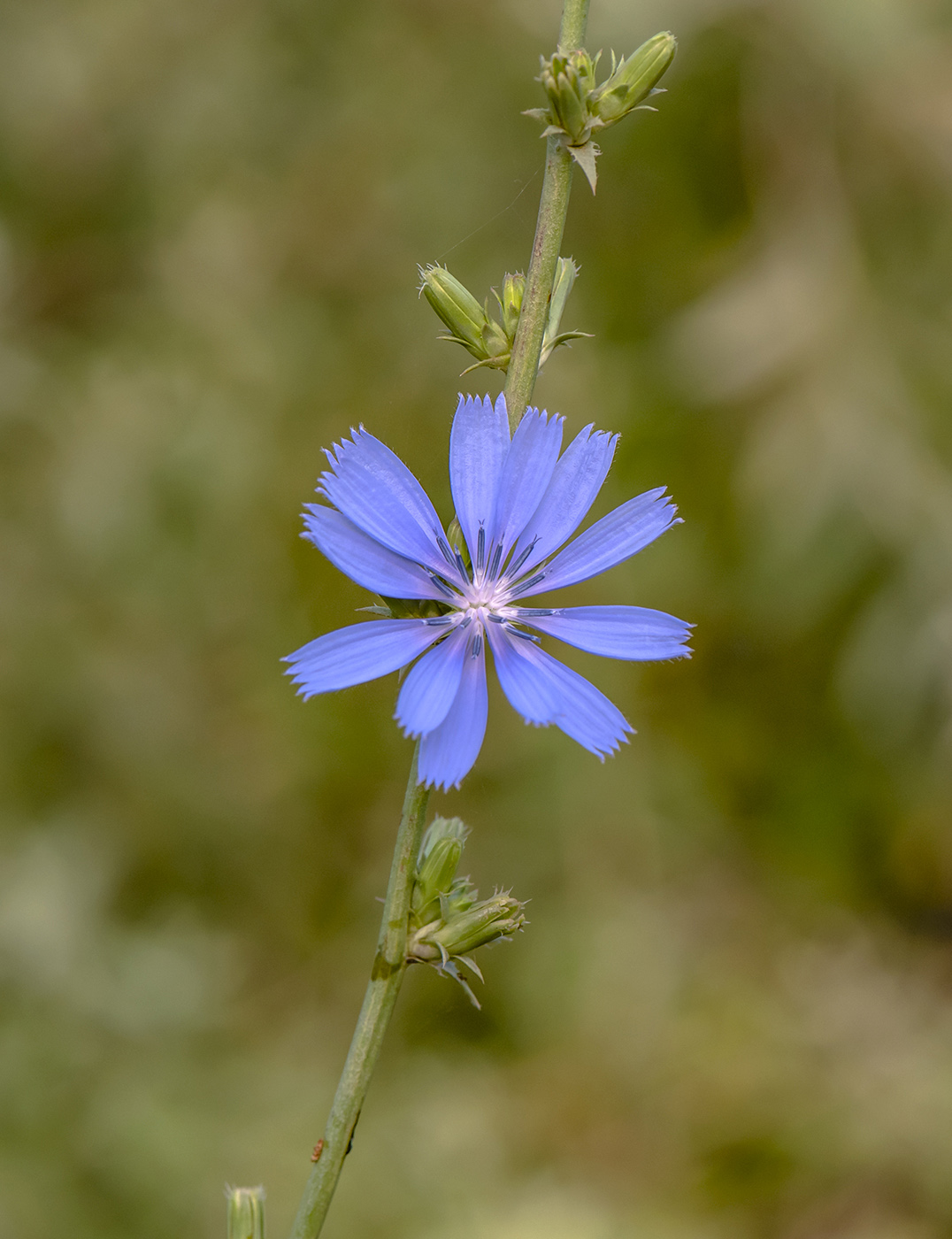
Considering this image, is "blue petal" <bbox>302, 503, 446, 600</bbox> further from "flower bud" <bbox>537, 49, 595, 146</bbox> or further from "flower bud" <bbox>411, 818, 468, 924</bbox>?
"flower bud" <bbox>537, 49, 595, 146</bbox>

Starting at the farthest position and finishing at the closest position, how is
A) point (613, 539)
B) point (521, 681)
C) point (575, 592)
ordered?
point (575, 592)
point (613, 539)
point (521, 681)

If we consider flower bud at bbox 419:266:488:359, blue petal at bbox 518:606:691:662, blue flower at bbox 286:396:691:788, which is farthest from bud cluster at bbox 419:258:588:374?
blue petal at bbox 518:606:691:662

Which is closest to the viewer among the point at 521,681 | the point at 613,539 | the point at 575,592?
the point at 521,681

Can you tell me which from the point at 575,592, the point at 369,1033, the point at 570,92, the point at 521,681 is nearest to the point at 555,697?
the point at 521,681

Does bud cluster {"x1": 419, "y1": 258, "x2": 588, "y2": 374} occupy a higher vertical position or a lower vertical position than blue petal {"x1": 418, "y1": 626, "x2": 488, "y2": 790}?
higher

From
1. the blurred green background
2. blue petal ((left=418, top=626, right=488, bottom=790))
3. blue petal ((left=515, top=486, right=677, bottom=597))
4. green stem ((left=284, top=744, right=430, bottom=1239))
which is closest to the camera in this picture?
blue petal ((left=418, top=626, right=488, bottom=790))

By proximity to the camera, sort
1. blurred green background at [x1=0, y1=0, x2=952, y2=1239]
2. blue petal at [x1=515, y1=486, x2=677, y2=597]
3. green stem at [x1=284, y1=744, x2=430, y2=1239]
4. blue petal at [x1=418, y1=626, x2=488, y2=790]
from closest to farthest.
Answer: blue petal at [x1=418, y1=626, x2=488, y2=790] → green stem at [x1=284, y1=744, x2=430, y2=1239] → blue petal at [x1=515, y1=486, x2=677, y2=597] → blurred green background at [x1=0, y1=0, x2=952, y2=1239]

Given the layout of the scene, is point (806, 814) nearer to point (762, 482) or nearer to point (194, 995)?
point (762, 482)

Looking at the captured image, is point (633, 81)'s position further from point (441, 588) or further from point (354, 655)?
point (354, 655)
